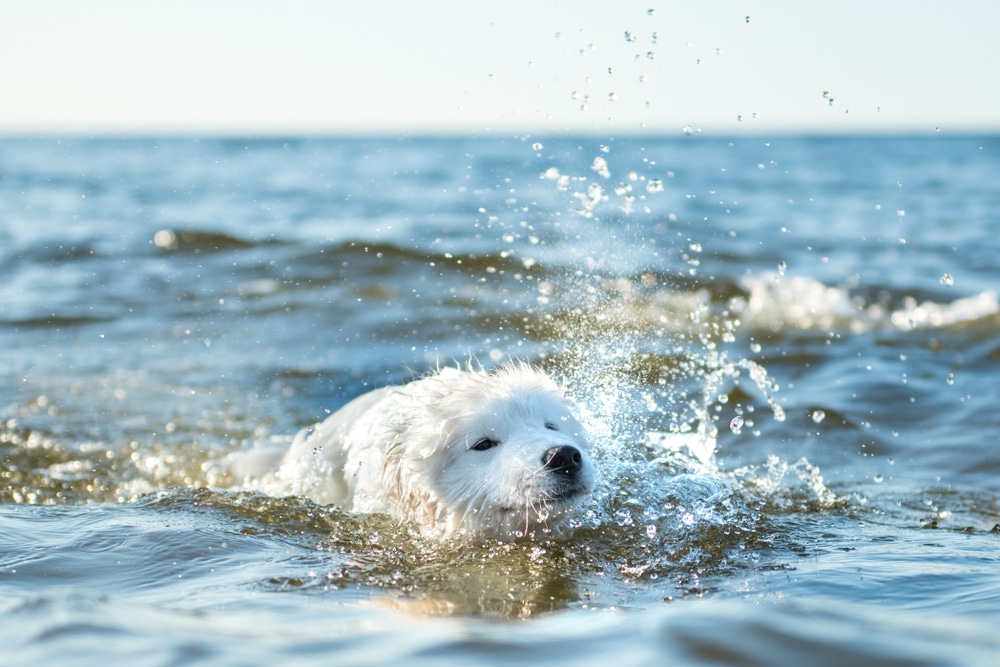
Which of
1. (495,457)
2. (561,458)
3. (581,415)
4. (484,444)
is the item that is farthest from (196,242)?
(561,458)

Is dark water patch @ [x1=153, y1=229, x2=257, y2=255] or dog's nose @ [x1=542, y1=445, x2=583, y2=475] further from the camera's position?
dark water patch @ [x1=153, y1=229, x2=257, y2=255]

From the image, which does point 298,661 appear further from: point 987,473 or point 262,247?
point 262,247

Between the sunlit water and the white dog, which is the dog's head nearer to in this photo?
the white dog

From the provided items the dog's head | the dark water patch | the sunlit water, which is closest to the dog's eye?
the dog's head

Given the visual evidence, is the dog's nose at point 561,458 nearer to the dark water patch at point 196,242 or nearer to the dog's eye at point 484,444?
the dog's eye at point 484,444

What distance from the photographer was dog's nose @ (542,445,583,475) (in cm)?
489

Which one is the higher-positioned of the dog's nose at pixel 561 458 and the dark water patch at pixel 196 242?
the dark water patch at pixel 196 242

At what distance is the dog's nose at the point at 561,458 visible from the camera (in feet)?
16.1

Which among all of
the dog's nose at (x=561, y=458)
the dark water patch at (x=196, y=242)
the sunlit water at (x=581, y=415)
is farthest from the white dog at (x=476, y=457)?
the dark water patch at (x=196, y=242)

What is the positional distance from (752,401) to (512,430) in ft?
13.6

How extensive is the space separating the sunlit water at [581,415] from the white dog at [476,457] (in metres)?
0.16

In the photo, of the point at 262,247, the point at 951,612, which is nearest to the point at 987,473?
the point at 951,612

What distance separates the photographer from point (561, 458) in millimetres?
4902

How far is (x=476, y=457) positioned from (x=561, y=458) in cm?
60
